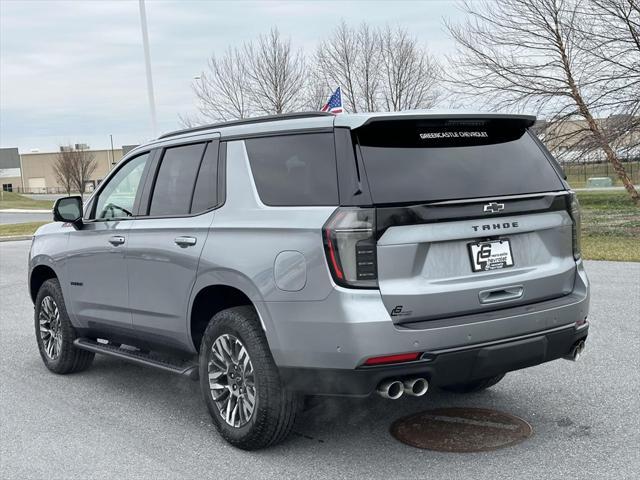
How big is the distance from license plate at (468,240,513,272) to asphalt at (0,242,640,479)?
3.45ft

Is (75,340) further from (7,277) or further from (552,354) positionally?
(7,277)

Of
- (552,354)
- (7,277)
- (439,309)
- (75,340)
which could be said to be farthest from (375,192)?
(7,277)

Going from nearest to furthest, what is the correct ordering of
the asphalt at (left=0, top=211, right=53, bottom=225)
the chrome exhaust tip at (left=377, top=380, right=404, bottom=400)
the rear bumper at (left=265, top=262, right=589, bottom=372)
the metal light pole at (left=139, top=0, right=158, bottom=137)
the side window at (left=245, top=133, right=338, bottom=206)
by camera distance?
1. the rear bumper at (left=265, top=262, right=589, bottom=372)
2. the chrome exhaust tip at (left=377, top=380, right=404, bottom=400)
3. the side window at (left=245, top=133, right=338, bottom=206)
4. the metal light pole at (left=139, top=0, right=158, bottom=137)
5. the asphalt at (left=0, top=211, right=53, bottom=225)

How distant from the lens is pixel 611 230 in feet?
60.6

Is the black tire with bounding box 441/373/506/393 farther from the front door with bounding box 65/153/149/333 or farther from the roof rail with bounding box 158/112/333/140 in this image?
the front door with bounding box 65/153/149/333

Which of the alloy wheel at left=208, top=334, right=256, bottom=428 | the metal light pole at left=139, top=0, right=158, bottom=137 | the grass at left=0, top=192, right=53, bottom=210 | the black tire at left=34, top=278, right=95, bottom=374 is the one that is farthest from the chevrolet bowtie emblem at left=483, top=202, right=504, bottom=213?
the grass at left=0, top=192, right=53, bottom=210

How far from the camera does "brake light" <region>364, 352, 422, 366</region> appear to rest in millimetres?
3885

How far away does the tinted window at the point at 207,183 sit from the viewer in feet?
16.0

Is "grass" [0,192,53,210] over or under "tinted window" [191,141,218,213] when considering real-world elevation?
under

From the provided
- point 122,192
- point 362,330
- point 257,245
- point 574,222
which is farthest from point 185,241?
→ point 574,222

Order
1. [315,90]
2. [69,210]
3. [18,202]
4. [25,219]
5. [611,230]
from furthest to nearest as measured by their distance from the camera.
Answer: [18,202] < [25,219] < [315,90] < [611,230] < [69,210]

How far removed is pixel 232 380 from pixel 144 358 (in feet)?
3.59

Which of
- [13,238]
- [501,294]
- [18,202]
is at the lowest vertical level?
[18,202]

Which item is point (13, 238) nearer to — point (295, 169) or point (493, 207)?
point (295, 169)
